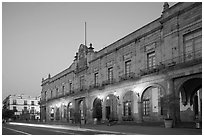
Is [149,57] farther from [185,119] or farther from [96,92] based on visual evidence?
[96,92]

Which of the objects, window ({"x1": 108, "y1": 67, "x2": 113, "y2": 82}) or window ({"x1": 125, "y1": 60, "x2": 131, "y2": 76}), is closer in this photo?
window ({"x1": 125, "y1": 60, "x2": 131, "y2": 76})

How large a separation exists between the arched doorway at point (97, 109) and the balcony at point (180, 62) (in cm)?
1172

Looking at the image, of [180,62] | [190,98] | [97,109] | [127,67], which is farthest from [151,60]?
[97,109]

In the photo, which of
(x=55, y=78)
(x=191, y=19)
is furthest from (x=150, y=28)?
(x=55, y=78)

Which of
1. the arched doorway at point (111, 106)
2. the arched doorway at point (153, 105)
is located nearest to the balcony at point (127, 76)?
the arched doorway at point (153, 105)

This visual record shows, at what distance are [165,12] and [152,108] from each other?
37.6ft

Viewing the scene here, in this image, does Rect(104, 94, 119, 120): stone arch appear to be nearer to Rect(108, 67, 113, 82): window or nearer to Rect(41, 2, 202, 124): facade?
Rect(41, 2, 202, 124): facade

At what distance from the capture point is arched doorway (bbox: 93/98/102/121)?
3606cm

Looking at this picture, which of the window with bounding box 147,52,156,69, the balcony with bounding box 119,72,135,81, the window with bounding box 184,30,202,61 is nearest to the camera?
the window with bounding box 184,30,202,61

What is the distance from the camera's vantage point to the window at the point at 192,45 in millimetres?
22297

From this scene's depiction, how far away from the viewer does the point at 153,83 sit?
85.0 ft

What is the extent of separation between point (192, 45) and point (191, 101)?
18.7 feet

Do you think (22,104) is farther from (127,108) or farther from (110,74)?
(127,108)

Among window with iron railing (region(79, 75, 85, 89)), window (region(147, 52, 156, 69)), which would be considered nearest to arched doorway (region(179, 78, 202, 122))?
window (region(147, 52, 156, 69))
